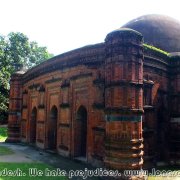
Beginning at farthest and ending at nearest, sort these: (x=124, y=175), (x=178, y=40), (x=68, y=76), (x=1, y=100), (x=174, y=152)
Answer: (x=1, y=100) → (x=178, y=40) → (x=68, y=76) → (x=174, y=152) → (x=124, y=175)

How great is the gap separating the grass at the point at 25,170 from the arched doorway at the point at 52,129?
11.1ft

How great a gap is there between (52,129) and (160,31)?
724cm

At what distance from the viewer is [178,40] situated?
12797mm

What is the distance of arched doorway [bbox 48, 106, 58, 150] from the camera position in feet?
43.4

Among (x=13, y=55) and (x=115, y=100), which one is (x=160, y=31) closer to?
(x=115, y=100)

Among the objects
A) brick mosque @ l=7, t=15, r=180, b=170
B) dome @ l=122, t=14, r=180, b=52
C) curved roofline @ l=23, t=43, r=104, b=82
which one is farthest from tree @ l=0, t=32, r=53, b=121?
dome @ l=122, t=14, r=180, b=52

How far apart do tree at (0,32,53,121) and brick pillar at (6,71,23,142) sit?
30.4 feet

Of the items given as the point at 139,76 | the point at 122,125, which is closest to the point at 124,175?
the point at 122,125

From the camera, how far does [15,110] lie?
17859 mm

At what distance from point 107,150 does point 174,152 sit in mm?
4202

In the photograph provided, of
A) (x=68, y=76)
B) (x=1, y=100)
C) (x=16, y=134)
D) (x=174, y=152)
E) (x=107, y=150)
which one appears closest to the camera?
(x=107, y=150)

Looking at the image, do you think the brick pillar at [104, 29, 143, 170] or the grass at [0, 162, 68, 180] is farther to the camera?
the grass at [0, 162, 68, 180]

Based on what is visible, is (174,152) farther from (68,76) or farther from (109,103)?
(68,76)

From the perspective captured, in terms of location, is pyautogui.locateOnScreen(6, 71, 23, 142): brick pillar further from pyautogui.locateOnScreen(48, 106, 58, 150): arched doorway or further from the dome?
the dome
